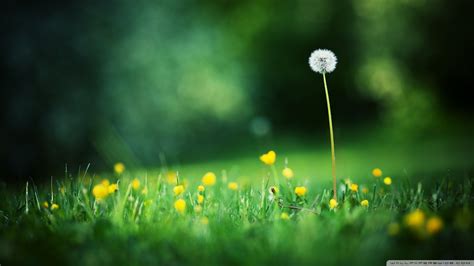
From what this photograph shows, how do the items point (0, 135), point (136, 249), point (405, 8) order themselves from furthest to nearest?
point (405, 8) < point (0, 135) < point (136, 249)

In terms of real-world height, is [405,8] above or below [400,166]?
above

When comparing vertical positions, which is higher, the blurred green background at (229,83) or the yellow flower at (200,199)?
the blurred green background at (229,83)

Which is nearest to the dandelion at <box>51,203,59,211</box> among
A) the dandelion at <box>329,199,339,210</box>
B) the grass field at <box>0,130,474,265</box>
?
the grass field at <box>0,130,474,265</box>

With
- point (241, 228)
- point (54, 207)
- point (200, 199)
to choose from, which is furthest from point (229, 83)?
point (241, 228)

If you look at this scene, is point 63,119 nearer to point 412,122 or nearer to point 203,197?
point 203,197

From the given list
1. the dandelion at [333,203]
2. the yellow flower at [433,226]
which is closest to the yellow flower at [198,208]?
the dandelion at [333,203]

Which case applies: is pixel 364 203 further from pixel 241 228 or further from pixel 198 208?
pixel 198 208

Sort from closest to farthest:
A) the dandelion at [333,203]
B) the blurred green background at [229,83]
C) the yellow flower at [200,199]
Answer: the dandelion at [333,203] → the yellow flower at [200,199] → the blurred green background at [229,83]

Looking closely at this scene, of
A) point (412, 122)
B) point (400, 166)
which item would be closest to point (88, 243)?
point (400, 166)

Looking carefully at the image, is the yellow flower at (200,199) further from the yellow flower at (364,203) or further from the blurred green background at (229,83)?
the blurred green background at (229,83)
